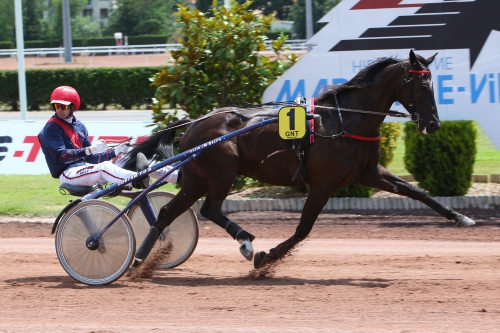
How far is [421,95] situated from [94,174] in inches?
108

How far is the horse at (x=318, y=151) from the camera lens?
6.82m

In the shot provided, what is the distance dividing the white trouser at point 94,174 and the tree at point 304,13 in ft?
136

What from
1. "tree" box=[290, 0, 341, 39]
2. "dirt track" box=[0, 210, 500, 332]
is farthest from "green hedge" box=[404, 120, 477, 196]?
"tree" box=[290, 0, 341, 39]

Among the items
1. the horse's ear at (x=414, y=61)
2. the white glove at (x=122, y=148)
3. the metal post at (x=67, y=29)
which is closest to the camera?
the horse's ear at (x=414, y=61)

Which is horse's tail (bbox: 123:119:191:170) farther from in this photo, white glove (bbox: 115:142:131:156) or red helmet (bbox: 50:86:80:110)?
red helmet (bbox: 50:86:80:110)

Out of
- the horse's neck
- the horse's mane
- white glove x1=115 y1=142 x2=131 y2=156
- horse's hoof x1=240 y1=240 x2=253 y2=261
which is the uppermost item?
the horse's mane

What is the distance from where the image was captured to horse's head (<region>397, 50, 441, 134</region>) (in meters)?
6.75

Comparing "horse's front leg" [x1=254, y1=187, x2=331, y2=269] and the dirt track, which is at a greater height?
"horse's front leg" [x1=254, y1=187, x2=331, y2=269]

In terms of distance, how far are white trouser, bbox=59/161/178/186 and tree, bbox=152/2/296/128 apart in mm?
3541

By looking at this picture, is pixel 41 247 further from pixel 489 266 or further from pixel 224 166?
pixel 489 266

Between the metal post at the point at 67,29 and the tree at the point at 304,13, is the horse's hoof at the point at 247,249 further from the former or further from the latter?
the tree at the point at 304,13

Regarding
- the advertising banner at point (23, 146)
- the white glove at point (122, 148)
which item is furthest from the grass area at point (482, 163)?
the white glove at point (122, 148)

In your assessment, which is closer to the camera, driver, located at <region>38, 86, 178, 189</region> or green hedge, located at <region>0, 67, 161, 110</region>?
driver, located at <region>38, 86, 178, 189</region>

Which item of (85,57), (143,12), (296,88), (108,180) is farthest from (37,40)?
(108,180)
